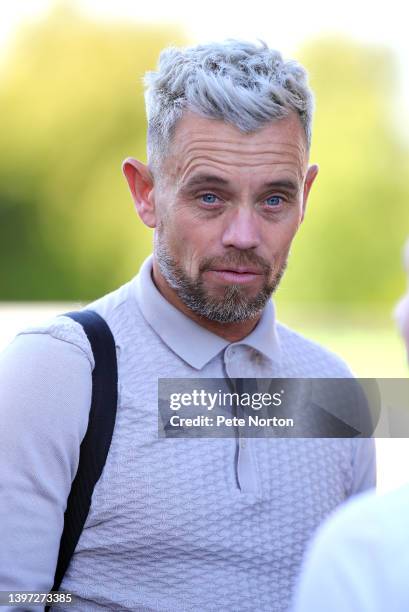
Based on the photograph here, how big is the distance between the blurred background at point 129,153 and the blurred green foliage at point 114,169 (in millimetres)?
35

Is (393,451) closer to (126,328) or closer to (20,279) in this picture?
(126,328)

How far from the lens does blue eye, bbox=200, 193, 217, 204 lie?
204cm

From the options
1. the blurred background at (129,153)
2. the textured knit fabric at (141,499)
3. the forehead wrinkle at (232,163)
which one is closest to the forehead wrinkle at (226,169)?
the forehead wrinkle at (232,163)

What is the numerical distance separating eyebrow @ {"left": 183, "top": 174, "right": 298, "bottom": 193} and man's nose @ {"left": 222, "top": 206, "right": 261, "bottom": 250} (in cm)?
6

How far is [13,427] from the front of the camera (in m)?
1.79

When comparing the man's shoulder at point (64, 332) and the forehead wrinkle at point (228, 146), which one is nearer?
the man's shoulder at point (64, 332)

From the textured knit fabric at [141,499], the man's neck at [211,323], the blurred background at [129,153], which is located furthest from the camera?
the blurred background at [129,153]

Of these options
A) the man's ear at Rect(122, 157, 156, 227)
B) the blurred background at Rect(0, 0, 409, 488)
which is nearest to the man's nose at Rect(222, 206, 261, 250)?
the man's ear at Rect(122, 157, 156, 227)

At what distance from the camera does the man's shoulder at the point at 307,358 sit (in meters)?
2.20

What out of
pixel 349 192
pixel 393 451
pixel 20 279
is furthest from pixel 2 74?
pixel 393 451

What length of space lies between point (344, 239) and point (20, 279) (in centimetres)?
801

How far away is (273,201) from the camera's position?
6.79 feet

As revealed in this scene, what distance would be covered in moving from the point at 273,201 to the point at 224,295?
0.23 m

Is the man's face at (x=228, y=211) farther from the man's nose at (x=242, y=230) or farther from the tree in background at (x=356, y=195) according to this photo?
the tree in background at (x=356, y=195)
